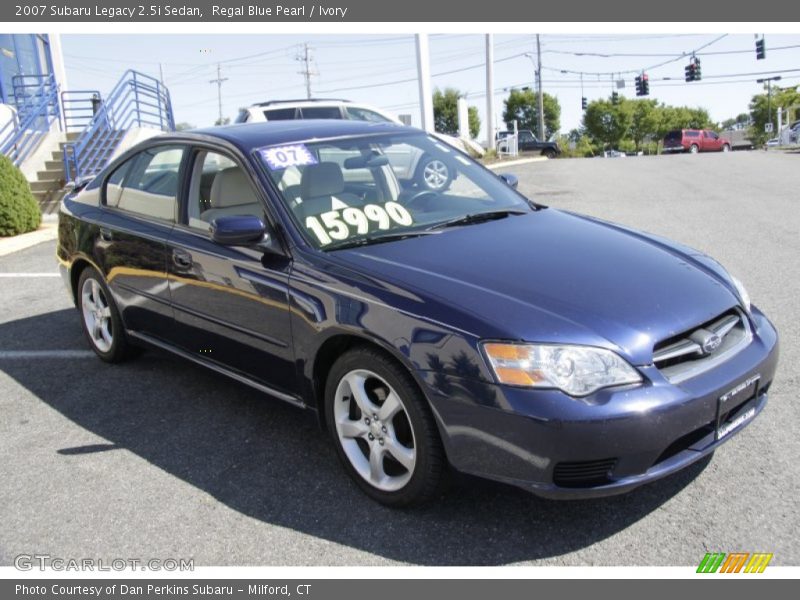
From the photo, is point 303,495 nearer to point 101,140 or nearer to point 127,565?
point 127,565

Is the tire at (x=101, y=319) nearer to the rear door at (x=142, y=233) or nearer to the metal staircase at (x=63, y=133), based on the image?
the rear door at (x=142, y=233)

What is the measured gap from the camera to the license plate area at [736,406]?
9.64ft

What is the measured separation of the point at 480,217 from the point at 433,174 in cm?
43

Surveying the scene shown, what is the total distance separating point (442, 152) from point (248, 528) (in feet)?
8.34

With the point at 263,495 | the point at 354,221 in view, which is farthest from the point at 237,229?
the point at 263,495

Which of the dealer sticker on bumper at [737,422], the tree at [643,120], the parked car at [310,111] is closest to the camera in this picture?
the dealer sticker on bumper at [737,422]

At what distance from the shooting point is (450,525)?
3.10 meters

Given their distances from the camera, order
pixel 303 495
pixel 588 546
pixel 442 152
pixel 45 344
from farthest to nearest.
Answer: pixel 45 344 → pixel 442 152 → pixel 303 495 → pixel 588 546

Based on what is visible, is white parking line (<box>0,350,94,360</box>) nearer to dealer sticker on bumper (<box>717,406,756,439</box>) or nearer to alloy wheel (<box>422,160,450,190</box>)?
alloy wheel (<box>422,160,450,190</box>)

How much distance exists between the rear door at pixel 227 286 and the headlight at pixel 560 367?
1199mm

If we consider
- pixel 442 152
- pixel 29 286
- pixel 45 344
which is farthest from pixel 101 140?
pixel 442 152

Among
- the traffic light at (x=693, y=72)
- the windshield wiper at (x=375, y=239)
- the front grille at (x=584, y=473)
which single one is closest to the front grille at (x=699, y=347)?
the front grille at (x=584, y=473)

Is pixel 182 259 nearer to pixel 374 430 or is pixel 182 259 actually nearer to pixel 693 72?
pixel 374 430

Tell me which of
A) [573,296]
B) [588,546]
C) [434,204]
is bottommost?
[588,546]
